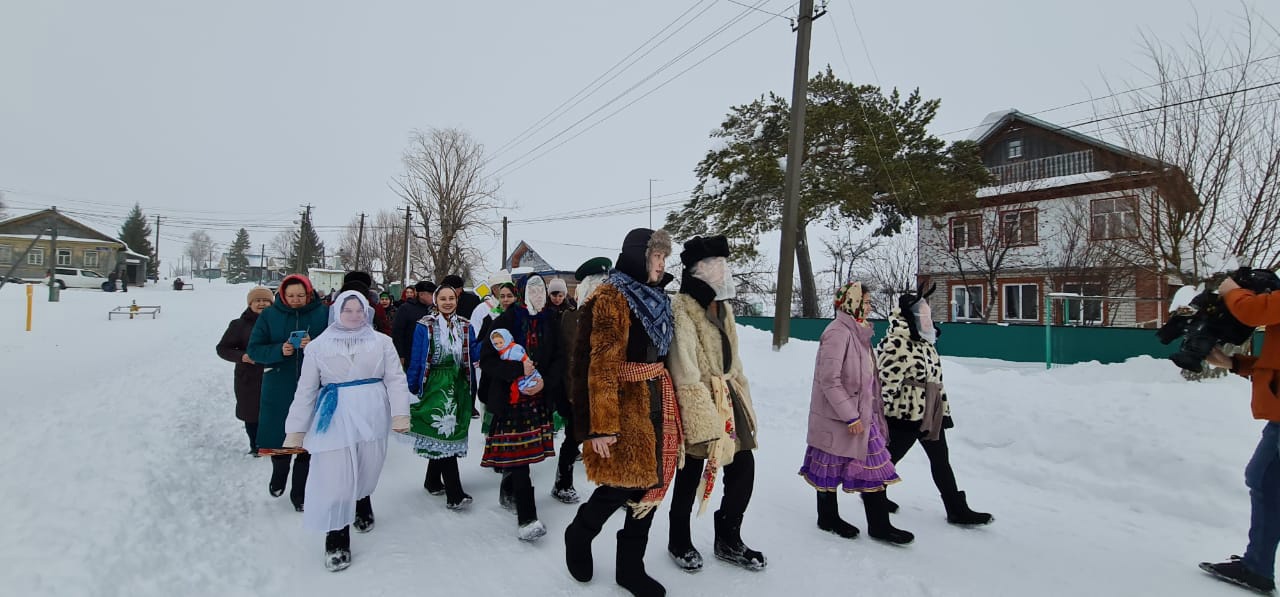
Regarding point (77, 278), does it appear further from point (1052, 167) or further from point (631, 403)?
point (1052, 167)

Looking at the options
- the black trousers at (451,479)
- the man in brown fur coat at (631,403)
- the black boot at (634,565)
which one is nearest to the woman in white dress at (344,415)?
the black trousers at (451,479)

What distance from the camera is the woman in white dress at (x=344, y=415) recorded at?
3367mm

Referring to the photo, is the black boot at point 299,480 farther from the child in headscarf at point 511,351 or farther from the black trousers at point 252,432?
the child in headscarf at point 511,351

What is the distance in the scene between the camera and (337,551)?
338cm

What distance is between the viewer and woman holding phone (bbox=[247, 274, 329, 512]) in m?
4.33

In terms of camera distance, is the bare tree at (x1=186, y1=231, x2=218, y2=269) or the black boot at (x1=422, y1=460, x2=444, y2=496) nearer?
the black boot at (x1=422, y1=460, x2=444, y2=496)

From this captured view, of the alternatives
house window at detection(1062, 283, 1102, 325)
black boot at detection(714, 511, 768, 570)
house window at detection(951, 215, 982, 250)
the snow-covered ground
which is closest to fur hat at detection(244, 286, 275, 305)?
the snow-covered ground

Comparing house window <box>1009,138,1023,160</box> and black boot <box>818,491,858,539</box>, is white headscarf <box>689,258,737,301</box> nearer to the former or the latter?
black boot <box>818,491,858,539</box>

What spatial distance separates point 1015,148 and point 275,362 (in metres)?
26.0

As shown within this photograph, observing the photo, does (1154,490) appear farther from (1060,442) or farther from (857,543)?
(857,543)

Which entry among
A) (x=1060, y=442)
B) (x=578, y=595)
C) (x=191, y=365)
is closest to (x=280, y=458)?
(x=578, y=595)

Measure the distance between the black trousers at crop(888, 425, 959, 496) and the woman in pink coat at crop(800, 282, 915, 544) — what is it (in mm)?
252

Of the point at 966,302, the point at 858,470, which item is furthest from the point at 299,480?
the point at 966,302

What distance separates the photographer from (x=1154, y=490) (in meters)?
4.67
